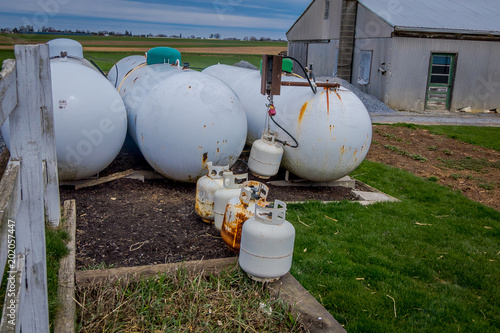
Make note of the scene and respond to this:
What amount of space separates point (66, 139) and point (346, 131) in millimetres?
3387

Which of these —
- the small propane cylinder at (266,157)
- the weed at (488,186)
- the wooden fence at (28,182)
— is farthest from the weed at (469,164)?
the wooden fence at (28,182)

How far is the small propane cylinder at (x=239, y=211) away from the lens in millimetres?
3553

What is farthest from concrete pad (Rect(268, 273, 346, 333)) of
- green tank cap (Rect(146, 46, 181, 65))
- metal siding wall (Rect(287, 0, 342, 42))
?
metal siding wall (Rect(287, 0, 342, 42))

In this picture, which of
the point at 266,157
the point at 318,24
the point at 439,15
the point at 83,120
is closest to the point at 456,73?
the point at 439,15

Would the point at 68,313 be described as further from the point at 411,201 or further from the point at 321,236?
the point at 411,201

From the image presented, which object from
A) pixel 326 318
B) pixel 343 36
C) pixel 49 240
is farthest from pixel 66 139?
pixel 343 36

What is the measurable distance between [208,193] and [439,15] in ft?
48.4

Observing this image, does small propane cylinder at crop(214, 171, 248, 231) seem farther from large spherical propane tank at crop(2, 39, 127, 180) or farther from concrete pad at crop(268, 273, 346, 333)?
large spherical propane tank at crop(2, 39, 127, 180)

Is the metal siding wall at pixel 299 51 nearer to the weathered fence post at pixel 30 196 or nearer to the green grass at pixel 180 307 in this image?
the green grass at pixel 180 307

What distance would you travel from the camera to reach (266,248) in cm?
302

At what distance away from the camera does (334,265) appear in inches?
153

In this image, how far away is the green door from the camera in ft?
49.8

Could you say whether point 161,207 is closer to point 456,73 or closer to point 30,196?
point 30,196

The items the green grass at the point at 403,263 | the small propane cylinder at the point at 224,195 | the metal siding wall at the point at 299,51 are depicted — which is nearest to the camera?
the green grass at the point at 403,263
